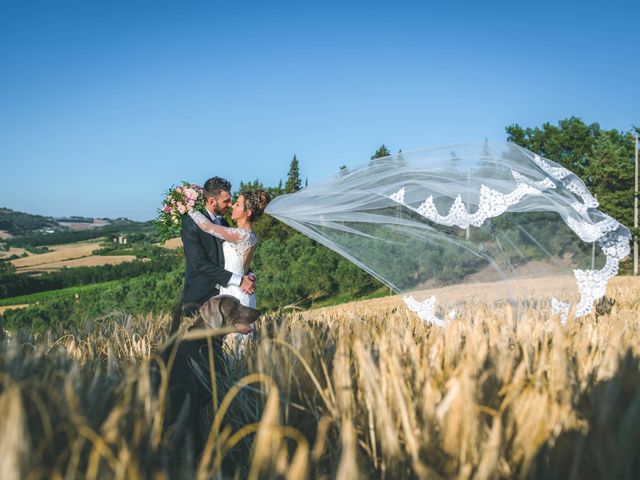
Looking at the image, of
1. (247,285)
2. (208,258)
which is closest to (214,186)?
(208,258)

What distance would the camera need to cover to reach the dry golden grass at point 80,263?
157 ft

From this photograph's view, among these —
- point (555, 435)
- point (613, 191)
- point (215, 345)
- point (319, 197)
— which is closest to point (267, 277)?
point (319, 197)

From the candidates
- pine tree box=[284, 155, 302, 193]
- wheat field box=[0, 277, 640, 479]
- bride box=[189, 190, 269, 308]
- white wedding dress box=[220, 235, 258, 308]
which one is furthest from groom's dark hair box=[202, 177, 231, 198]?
pine tree box=[284, 155, 302, 193]

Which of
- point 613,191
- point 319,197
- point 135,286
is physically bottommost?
point 135,286

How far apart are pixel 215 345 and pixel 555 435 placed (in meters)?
2.11

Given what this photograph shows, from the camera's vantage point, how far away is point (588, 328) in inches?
110

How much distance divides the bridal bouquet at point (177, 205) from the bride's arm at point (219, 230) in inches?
42.1

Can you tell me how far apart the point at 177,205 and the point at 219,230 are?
1446 mm

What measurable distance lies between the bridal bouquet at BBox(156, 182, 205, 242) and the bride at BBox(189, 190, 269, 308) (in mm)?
1033

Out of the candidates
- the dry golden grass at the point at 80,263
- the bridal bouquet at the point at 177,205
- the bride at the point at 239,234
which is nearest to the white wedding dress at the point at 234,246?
the bride at the point at 239,234

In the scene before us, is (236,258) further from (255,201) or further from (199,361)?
(199,361)

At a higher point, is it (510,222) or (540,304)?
(510,222)

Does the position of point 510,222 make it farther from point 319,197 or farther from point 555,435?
point 555,435

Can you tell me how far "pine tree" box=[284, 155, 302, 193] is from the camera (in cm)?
3362
